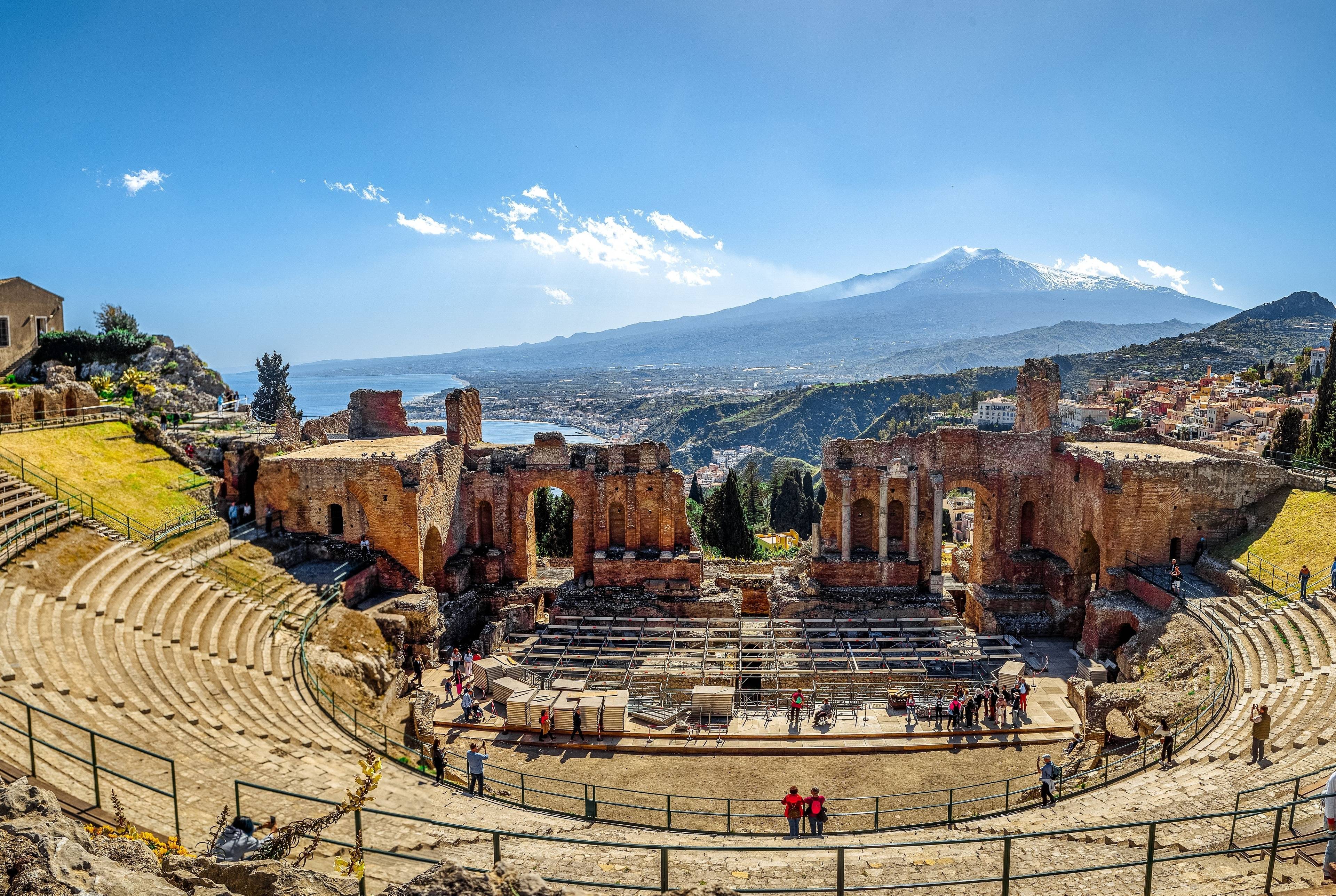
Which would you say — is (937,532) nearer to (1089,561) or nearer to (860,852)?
(1089,561)

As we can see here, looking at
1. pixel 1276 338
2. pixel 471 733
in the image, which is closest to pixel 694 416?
pixel 1276 338

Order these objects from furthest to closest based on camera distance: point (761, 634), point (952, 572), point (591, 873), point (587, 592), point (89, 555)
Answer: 1. point (952, 572)
2. point (587, 592)
3. point (761, 634)
4. point (89, 555)
5. point (591, 873)

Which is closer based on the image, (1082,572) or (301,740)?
(301,740)

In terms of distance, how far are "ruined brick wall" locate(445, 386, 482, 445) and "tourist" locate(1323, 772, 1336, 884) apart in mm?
24179

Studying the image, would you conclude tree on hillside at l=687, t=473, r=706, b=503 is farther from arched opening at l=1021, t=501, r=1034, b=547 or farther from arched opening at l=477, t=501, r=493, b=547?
arched opening at l=1021, t=501, r=1034, b=547

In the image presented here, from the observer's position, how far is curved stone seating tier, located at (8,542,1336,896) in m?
10.4

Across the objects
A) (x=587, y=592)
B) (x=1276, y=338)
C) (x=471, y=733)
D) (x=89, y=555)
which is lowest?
(x=471, y=733)

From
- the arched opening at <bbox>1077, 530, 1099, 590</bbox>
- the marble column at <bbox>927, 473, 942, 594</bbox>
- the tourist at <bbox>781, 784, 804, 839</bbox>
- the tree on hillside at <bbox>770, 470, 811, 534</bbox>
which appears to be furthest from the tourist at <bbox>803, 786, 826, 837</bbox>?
the tree on hillside at <bbox>770, 470, 811, 534</bbox>

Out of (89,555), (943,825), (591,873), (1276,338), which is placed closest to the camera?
(591,873)

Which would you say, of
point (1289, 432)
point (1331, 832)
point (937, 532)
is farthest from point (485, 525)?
point (1289, 432)

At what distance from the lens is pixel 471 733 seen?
19344mm

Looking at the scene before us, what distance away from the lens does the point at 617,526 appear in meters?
28.1

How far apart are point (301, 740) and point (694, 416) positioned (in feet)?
521

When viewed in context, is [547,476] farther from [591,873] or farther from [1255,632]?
[1255,632]
